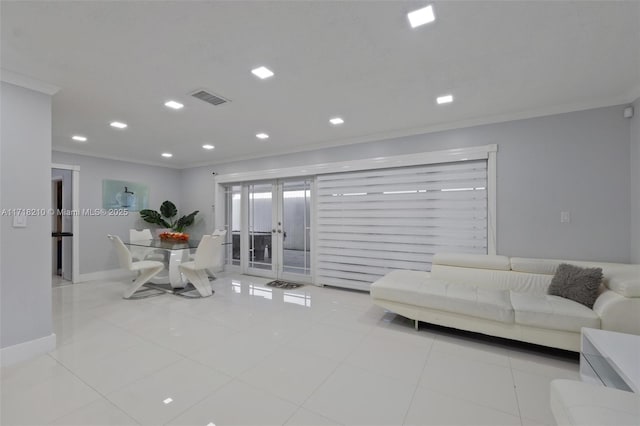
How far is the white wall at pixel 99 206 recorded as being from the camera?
17.4ft

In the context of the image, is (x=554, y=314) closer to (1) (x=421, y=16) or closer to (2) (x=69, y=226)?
(1) (x=421, y=16)

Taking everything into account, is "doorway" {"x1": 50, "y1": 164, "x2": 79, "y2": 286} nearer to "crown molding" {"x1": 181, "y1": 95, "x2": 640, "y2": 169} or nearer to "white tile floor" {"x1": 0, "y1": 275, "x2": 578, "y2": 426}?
"white tile floor" {"x1": 0, "y1": 275, "x2": 578, "y2": 426}

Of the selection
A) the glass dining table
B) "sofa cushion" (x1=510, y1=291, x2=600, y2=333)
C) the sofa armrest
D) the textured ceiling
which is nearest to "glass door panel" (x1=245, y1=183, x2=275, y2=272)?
the glass dining table

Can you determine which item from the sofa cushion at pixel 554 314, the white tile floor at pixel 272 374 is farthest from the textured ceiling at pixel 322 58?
the white tile floor at pixel 272 374

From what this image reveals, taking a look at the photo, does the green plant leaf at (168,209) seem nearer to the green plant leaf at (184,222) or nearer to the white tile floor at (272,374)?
the green plant leaf at (184,222)

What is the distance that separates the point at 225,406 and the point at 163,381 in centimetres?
63

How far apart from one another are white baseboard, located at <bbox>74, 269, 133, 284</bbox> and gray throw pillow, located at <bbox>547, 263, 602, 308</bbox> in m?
7.20

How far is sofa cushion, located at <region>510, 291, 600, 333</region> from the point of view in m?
2.25

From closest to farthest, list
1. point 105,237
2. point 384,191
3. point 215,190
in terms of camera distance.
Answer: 1. point 384,191
2. point 105,237
3. point 215,190

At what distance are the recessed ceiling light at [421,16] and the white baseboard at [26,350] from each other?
4.08 metres

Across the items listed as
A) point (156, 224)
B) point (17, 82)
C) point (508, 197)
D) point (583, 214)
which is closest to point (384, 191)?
point (508, 197)

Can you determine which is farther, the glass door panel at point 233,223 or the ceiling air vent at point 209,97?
the glass door panel at point 233,223

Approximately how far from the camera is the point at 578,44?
2.01 meters

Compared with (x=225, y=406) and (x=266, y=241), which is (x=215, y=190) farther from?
(x=225, y=406)
